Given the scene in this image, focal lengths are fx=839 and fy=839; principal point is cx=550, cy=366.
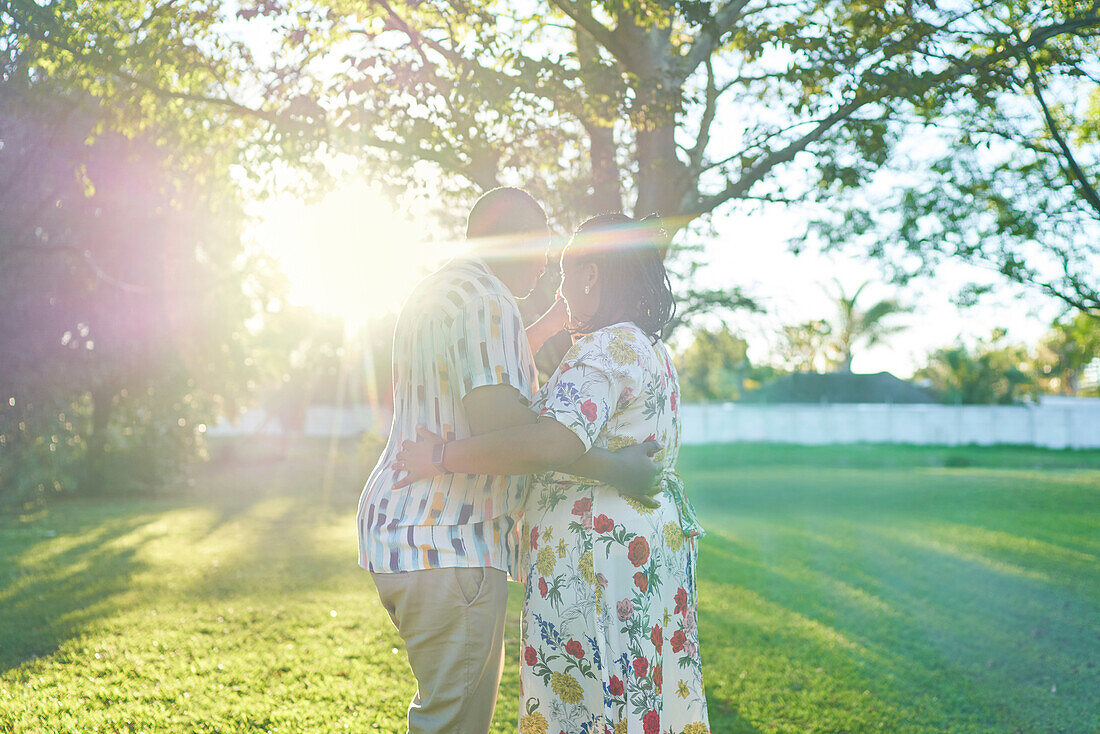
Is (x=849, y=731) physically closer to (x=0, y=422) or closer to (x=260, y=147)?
(x=260, y=147)

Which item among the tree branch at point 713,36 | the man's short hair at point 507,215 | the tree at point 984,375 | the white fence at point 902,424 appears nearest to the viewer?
the man's short hair at point 507,215

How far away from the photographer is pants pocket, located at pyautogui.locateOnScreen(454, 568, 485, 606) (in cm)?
254

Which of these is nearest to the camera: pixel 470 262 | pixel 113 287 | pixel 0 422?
pixel 470 262

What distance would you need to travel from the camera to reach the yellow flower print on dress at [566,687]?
8.65 ft

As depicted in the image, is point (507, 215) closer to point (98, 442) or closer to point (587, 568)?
point (587, 568)

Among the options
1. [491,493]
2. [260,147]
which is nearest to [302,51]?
[260,147]

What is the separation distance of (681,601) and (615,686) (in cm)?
36

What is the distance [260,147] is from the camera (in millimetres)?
5508

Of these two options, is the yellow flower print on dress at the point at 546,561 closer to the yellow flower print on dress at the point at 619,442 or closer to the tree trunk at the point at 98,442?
the yellow flower print on dress at the point at 619,442

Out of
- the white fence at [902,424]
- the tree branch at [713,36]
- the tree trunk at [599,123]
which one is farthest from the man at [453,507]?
the white fence at [902,424]

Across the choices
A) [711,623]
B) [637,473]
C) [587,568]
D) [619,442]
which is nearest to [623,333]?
[619,442]

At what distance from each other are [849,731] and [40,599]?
23.3 feet

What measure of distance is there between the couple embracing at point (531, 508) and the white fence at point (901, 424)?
3175 cm

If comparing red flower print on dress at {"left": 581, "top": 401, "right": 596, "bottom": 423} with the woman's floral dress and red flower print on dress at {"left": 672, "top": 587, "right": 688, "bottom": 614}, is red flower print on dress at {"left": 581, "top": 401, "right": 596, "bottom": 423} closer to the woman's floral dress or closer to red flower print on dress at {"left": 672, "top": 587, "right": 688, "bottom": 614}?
the woman's floral dress
